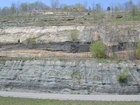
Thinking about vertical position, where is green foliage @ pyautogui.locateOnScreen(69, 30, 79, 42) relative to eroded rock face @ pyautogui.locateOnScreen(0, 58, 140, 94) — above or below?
above

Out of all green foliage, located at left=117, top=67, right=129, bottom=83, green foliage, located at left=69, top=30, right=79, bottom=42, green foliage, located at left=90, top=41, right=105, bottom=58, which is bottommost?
green foliage, located at left=117, top=67, right=129, bottom=83

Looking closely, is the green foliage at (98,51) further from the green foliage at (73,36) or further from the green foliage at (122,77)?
the green foliage at (73,36)

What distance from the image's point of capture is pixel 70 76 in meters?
33.7

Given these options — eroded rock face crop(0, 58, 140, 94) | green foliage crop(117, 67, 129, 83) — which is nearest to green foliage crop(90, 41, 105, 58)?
eroded rock face crop(0, 58, 140, 94)

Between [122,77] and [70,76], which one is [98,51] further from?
[122,77]

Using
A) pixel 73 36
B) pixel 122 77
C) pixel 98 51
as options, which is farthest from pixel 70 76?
pixel 73 36

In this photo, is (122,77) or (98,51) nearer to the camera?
(122,77)

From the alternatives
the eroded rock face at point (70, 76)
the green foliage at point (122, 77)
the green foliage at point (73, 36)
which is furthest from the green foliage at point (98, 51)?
the green foliage at point (73, 36)

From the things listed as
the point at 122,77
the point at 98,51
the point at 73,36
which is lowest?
the point at 122,77

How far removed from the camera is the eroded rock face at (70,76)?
3169cm

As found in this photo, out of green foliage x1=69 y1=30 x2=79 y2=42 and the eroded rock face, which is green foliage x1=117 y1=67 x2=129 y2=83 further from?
green foliage x1=69 y1=30 x2=79 y2=42

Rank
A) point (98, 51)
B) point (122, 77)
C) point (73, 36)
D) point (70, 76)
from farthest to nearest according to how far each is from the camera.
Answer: point (73, 36) → point (98, 51) → point (70, 76) → point (122, 77)

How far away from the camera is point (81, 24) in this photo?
185ft

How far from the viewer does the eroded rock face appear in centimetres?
3169
